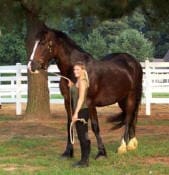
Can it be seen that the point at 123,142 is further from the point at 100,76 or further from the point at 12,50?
the point at 12,50

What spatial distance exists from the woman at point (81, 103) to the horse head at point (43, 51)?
626mm

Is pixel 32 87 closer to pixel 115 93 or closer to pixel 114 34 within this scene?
pixel 115 93

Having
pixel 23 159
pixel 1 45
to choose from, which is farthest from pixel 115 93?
pixel 1 45

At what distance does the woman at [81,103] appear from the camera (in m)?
7.81

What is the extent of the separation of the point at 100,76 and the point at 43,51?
3.45 ft

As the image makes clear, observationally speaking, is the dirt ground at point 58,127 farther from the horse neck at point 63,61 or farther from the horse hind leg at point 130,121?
the horse neck at point 63,61

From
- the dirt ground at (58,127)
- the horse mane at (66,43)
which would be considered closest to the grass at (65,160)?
the dirt ground at (58,127)

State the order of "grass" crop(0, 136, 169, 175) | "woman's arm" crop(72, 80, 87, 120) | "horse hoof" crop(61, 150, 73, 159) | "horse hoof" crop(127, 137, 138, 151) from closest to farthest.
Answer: "grass" crop(0, 136, 169, 175) → "woman's arm" crop(72, 80, 87, 120) → "horse hoof" crop(61, 150, 73, 159) → "horse hoof" crop(127, 137, 138, 151)

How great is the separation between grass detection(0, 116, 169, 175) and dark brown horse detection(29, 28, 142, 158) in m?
0.33

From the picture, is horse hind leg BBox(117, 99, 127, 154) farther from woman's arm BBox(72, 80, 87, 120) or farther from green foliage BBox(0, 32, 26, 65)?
green foliage BBox(0, 32, 26, 65)

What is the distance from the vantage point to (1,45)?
50.4 m

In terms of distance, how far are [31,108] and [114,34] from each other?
56709 millimetres

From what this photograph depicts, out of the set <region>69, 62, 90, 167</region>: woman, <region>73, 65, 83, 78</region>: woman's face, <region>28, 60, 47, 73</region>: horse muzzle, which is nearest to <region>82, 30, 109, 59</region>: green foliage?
<region>28, 60, 47, 73</region>: horse muzzle

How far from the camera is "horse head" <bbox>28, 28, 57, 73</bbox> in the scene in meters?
8.51
